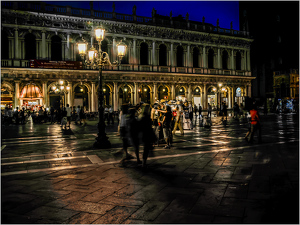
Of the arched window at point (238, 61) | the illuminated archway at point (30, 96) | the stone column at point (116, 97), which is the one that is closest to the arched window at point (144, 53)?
the stone column at point (116, 97)

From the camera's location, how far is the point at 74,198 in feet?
14.0

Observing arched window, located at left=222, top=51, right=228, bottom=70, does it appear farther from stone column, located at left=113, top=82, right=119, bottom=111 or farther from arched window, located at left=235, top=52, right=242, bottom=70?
stone column, located at left=113, top=82, right=119, bottom=111

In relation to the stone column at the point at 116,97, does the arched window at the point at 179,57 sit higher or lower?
higher

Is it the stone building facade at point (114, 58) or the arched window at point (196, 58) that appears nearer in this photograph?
the stone building facade at point (114, 58)

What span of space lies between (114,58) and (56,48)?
6492 mm

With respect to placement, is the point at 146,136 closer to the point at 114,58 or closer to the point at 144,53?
the point at 114,58

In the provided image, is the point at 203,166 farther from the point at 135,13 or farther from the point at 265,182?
the point at 135,13

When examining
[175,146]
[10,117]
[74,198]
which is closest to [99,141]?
[175,146]

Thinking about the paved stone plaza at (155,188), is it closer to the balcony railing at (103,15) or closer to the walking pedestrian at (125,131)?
the walking pedestrian at (125,131)

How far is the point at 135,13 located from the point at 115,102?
11058 mm

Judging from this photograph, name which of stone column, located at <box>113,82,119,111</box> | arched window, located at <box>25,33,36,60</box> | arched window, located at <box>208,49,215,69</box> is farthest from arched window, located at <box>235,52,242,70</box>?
arched window, located at <box>25,33,36,60</box>

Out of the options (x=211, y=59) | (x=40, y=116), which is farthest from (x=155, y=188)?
(x=211, y=59)

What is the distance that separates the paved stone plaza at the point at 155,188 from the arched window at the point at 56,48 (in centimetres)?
2236

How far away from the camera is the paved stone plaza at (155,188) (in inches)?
140
